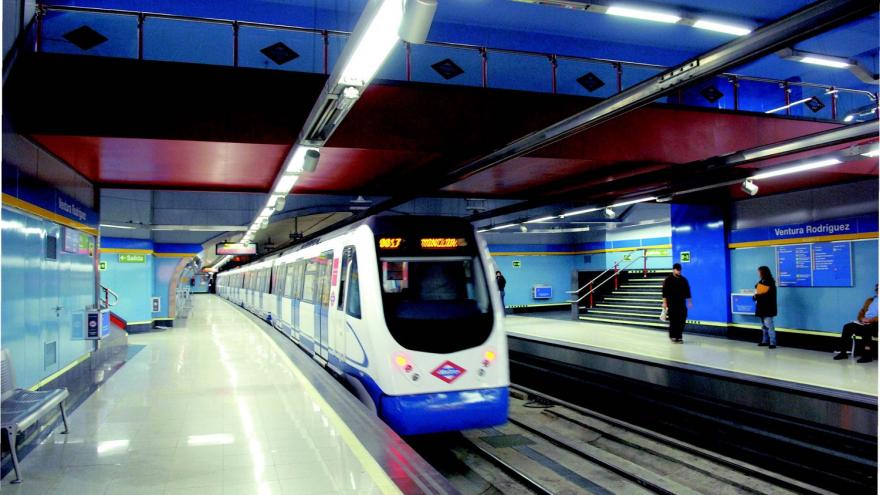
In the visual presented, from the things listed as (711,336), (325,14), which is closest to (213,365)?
(325,14)

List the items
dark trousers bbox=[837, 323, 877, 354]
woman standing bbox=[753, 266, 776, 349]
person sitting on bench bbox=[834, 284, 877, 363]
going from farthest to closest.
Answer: woman standing bbox=[753, 266, 776, 349]
dark trousers bbox=[837, 323, 877, 354]
person sitting on bench bbox=[834, 284, 877, 363]

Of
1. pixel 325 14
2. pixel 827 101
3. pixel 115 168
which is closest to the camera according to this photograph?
pixel 115 168

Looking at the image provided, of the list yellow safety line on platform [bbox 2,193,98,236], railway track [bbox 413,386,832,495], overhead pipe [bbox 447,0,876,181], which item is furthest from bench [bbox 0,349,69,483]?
overhead pipe [bbox 447,0,876,181]

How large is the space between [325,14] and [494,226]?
7378 mm

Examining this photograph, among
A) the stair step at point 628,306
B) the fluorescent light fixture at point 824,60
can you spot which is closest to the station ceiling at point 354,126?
the fluorescent light fixture at point 824,60

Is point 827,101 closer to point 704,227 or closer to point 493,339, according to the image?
point 704,227

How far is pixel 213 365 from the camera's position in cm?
998

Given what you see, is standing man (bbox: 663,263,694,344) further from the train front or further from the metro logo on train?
the metro logo on train

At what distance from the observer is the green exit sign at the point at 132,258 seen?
686 inches

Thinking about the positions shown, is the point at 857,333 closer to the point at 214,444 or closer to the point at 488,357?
the point at 488,357

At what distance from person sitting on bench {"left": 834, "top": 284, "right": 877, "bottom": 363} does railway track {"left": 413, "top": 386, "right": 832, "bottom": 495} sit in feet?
13.1

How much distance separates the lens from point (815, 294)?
1117 centimetres

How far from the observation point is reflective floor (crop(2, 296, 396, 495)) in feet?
14.2

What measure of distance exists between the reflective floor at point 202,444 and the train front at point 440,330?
0.91m
